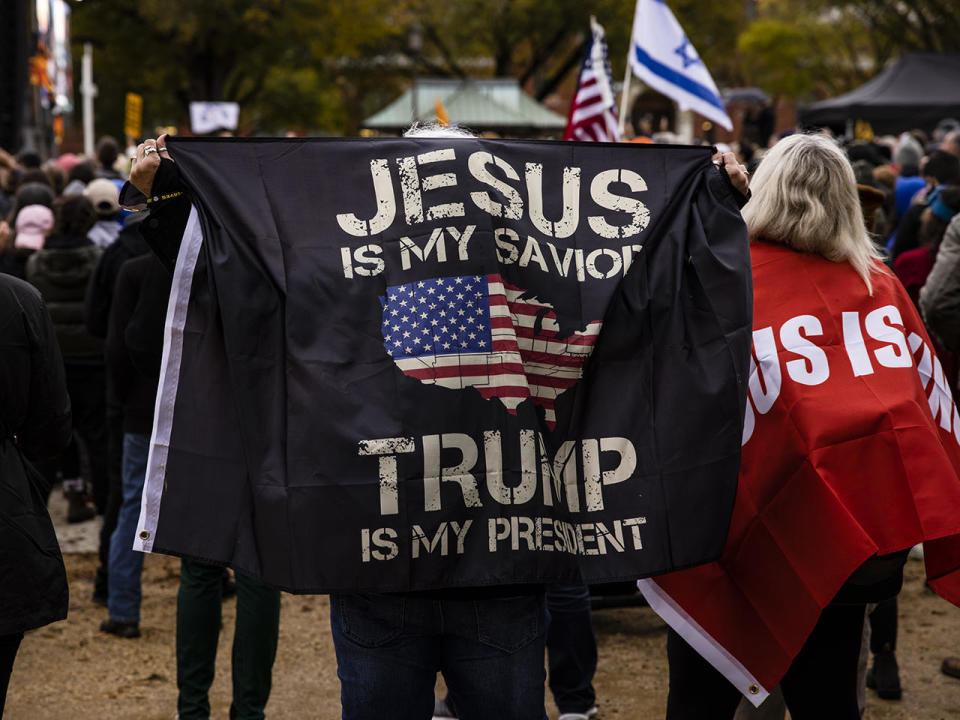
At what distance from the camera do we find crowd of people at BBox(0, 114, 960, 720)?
277 cm

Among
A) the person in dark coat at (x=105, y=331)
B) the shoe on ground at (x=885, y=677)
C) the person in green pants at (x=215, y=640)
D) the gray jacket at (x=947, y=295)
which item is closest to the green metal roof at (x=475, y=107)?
the person in dark coat at (x=105, y=331)

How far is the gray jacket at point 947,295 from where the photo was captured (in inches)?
200

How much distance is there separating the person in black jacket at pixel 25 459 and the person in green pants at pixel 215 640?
32.8 inches

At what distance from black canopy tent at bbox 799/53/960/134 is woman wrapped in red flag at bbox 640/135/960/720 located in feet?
69.1

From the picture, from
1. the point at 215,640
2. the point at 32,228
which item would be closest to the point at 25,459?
the point at 215,640

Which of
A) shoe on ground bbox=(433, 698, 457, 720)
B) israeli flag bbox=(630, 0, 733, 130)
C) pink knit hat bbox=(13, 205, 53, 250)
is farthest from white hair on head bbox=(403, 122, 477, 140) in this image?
israeli flag bbox=(630, 0, 733, 130)

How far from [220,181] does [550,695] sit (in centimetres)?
317

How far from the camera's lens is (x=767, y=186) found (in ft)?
10.9

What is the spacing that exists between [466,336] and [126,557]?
3.67 meters

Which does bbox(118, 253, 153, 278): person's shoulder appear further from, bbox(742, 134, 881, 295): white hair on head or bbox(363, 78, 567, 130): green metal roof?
bbox(363, 78, 567, 130): green metal roof

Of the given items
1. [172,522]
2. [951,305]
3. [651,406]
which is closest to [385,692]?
[172,522]

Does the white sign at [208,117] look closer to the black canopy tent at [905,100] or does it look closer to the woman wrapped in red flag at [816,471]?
the black canopy tent at [905,100]

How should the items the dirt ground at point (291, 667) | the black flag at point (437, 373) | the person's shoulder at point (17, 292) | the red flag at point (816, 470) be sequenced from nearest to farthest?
the black flag at point (437, 373), the red flag at point (816, 470), the person's shoulder at point (17, 292), the dirt ground at point (291, 667)

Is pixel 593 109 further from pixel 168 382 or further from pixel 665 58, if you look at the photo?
pixel 168 382
